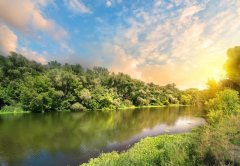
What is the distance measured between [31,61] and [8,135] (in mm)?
52383

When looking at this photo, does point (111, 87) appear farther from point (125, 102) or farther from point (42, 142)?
point (42, 142)

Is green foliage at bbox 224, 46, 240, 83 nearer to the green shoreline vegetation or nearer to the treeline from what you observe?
the green shoreline vegetation

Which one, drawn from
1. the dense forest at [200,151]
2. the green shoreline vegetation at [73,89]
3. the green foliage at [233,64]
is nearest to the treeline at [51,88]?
the green shoreline vegetation at [73,89]

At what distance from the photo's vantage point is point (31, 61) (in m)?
78.1

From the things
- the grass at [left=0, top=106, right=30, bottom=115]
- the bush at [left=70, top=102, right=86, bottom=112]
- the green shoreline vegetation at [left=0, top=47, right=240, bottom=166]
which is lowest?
the grass at [left=0, top=106, right=30, bottom=115]

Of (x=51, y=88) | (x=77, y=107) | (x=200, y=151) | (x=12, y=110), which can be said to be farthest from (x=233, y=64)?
(x=12, y=110)

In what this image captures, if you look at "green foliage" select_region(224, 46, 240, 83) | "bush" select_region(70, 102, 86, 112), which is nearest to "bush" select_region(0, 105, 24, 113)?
"bush" select_region(70, 102, 86, 112)

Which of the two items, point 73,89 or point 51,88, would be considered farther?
point 73,89

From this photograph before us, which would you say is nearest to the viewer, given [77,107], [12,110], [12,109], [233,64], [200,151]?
[200,151]

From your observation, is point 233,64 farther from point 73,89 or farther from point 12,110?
point 12,110

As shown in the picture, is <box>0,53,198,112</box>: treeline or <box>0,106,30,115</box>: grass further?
<box>0,53,198,112</box>: treeline

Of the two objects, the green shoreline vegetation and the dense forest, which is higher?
the green shoreline vegetation

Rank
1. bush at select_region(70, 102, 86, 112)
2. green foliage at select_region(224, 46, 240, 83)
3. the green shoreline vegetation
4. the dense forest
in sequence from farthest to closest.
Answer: bush at select_region(70, 102, 86, 112), the green shoreline vegetation, green foliage at select_region(224, 46, 240, 83), the dense forest

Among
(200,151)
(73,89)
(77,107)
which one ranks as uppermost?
(73,89)
